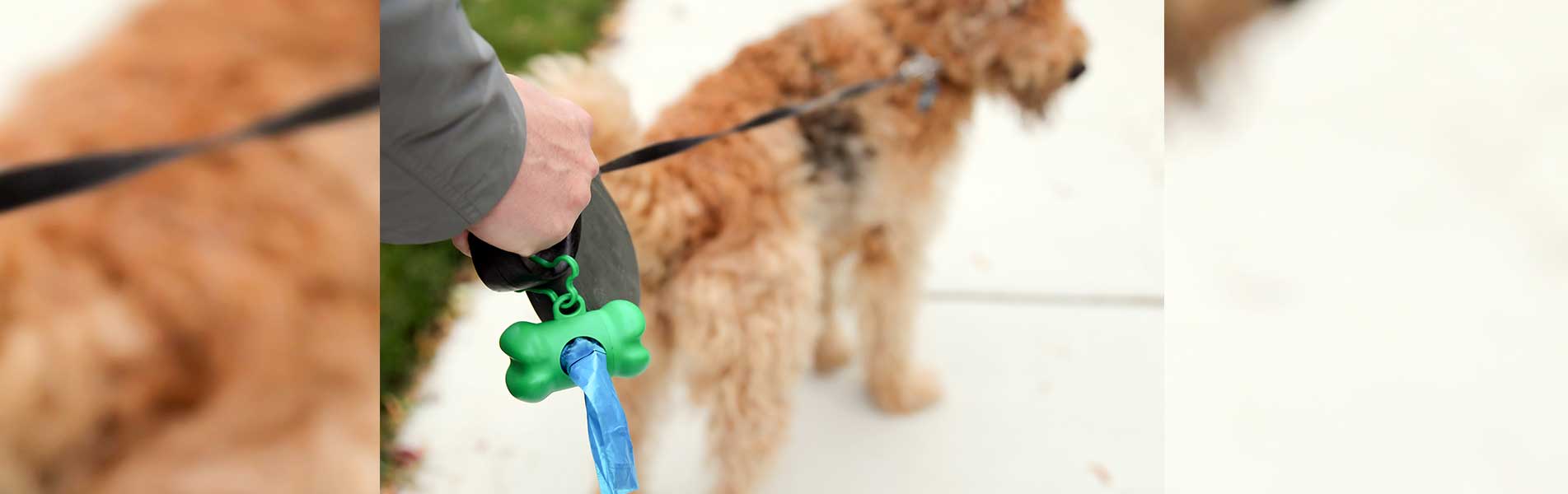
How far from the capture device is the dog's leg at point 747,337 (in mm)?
1809

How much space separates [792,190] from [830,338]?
2.82 feet

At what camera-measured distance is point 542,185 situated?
919 mm

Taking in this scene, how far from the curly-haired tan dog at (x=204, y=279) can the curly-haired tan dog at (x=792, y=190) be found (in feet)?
3.32

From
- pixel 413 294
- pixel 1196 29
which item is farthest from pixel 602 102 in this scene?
pixel 413 294

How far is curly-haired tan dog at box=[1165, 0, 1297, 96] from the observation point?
0.91 m

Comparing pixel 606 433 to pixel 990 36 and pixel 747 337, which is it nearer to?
pixel 747 337

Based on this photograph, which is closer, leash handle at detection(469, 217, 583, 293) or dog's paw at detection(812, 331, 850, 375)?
leash handle at detection(469, 217, 583, 293)

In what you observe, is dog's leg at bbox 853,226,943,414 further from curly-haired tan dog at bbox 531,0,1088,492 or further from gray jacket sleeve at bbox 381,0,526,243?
gray jacket sleeve at bbox 381,0,526,243

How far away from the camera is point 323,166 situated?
51 centimetres

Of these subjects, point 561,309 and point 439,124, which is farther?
point 561,309

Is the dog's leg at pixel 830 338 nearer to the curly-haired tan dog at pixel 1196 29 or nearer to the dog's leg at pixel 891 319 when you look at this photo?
the dog's leg at pixel 891 319

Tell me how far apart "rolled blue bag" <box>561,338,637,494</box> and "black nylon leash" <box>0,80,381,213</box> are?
0.44 meters

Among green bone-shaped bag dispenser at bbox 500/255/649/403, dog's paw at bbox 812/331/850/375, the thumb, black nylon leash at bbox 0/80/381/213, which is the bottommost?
dog's paw at bbox 812/331/850/375

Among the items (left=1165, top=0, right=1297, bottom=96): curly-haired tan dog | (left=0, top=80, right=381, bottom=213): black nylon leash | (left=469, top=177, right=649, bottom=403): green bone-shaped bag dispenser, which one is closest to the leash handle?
(left=469, top=177, right=649, bottom=403): green bone-shaped bag dispenser
